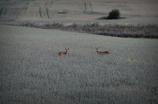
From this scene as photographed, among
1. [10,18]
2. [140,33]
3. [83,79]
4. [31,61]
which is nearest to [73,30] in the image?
[140,33]

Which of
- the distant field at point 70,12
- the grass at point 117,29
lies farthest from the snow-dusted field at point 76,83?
the distant field at point 70,12

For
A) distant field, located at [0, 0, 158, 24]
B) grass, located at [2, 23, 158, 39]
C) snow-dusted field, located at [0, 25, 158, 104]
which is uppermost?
distant field, located at [0, 0, 158, 24]

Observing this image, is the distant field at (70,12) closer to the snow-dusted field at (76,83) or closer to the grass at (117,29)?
the grass at (117,29)

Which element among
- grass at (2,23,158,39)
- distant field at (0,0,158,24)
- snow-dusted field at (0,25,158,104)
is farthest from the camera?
distant field at (0,0,158,24)

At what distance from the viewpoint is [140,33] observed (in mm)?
20234

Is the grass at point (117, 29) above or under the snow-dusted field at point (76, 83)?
above

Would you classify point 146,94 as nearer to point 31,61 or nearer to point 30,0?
point 31,61

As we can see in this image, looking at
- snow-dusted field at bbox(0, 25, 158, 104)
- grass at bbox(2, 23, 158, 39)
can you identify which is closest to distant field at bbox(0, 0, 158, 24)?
grass at bbox(2, 23, 158, 39)

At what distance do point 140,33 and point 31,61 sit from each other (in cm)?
1534

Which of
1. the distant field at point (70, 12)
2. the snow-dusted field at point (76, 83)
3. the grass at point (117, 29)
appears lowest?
the snow-dusted field at point (76, 83)

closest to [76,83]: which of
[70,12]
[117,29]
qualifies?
[117,29]

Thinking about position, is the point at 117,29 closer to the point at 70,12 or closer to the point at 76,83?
the point at 76,83

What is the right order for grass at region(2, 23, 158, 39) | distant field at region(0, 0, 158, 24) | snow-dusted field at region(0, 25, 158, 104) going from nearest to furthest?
1. snow-dusted field at region(0, 25, 158, 104)
2. grass at region(2, 23, 158, 39)
3. distant field at region(0, 0, 158, 24)

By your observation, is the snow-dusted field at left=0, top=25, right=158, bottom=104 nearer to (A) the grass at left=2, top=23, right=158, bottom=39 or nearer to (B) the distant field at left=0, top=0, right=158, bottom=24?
(A) the grass at left=2, top=23, right=158, bottom=39
